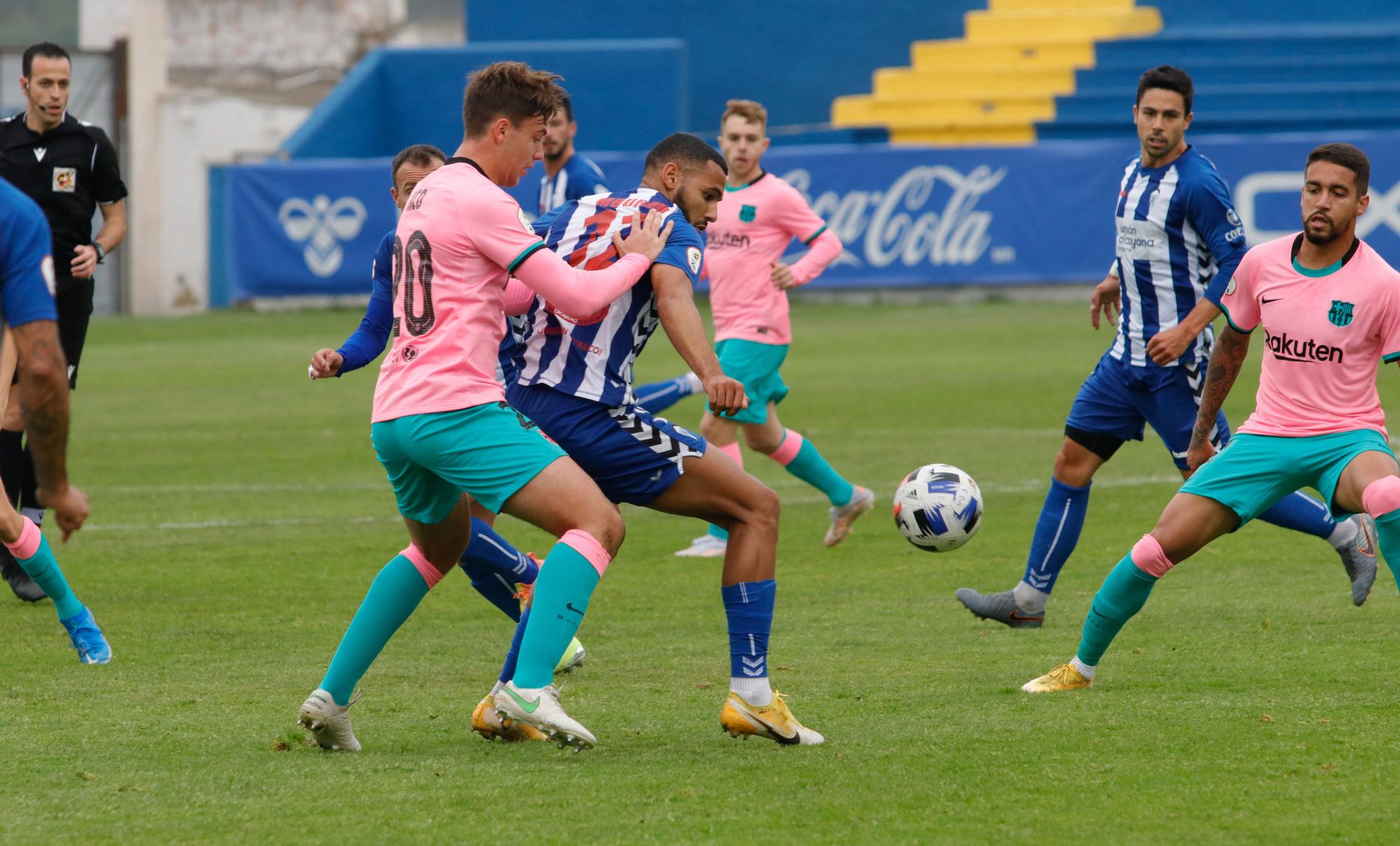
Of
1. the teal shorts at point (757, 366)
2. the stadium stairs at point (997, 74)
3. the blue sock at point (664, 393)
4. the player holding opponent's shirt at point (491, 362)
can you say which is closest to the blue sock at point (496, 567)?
the player holding opponent's shirt at point (491, 362)

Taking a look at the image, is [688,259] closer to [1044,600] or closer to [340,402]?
[1044,600]

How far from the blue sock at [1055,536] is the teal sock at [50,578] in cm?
355

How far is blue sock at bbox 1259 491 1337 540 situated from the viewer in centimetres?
717

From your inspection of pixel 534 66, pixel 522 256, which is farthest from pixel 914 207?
pixel 522 256

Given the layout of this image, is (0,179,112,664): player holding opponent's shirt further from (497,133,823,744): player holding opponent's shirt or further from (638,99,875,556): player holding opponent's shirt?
(638,99,875,556): player holding opponent's shirt

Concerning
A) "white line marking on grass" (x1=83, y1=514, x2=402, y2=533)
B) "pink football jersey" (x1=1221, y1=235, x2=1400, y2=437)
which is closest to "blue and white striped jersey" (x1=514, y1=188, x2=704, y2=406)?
"pink football jersey" (x1=1221, y1=235, x2=1400, y2=437)

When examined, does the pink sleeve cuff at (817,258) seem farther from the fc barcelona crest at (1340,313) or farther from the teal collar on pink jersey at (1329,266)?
the fc barcelona crest at (1340,313)

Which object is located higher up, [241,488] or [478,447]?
[478,447]

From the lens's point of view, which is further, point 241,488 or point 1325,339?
point 241,488

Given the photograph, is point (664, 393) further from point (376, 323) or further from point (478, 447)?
point (478, 447)

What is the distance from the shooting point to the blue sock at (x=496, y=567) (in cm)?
630

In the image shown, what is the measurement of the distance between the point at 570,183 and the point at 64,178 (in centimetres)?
270

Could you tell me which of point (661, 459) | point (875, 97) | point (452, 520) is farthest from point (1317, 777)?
point (875, 97)

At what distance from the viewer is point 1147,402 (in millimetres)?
7152
